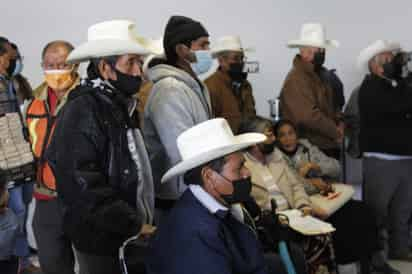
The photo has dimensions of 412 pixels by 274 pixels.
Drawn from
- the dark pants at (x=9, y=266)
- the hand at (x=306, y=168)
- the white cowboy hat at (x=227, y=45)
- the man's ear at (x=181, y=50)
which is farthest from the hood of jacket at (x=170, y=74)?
the white cowboy hat at (x=227, y=45)

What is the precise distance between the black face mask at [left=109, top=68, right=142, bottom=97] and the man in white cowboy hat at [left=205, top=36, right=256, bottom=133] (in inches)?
57.8

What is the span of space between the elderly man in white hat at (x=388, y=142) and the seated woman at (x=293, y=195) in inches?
21.1

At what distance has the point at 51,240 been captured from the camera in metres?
2.54

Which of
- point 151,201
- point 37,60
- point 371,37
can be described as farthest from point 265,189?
point 371,37

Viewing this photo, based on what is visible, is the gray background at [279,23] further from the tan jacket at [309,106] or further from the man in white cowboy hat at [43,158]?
the man in white cowboy hat at [43,158]

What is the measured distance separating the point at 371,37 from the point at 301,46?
1.57m

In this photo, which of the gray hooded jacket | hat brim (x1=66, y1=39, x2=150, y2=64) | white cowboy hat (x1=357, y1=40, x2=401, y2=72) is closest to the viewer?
hat brim (x1=66, y1=39, x2=150, y2=64)

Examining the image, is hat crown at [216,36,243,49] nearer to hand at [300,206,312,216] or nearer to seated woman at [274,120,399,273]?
seated woman at [274,120,399,273]

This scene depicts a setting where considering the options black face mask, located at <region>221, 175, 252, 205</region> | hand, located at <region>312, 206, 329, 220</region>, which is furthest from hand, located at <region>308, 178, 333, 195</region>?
black face mask, located at <region>221, 175, 252, 205</region>

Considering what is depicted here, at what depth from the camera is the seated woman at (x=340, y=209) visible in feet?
10.8

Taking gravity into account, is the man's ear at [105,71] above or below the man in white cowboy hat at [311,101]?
above

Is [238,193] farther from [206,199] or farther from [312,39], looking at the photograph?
[312,39]

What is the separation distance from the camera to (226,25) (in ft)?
17.3

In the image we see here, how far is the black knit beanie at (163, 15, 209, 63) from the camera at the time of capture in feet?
8.98
